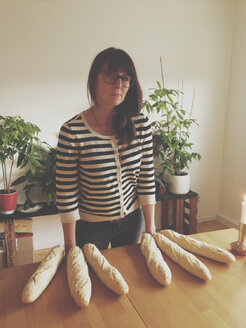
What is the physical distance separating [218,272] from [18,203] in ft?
6.21

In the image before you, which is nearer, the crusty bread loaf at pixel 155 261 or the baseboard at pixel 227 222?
the crusty bread loaf at pixel 155 261

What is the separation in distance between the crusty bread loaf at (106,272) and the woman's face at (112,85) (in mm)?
585

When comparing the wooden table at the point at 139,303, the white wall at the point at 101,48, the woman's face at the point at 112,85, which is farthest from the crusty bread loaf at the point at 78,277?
the white wall at the point at 101,48

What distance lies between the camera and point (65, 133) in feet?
3.68

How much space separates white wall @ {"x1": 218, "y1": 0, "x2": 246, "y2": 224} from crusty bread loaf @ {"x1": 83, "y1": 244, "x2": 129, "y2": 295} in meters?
2.25

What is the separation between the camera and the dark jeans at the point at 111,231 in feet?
4.21

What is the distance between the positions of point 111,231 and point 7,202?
3.80 ft

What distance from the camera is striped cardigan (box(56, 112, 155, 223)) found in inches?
44.6

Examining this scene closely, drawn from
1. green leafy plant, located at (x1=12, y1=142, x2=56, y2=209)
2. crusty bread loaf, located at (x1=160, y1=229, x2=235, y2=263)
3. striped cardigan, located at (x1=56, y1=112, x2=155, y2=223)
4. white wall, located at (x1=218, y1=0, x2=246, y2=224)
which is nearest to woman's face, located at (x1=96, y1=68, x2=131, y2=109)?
striped cardigan, located at (x1=56, y1=112, x2=155, y2=223)

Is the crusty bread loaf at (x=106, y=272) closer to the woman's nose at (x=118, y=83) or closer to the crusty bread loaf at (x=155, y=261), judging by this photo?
the crusty bread loaf at (x=155, y=261)

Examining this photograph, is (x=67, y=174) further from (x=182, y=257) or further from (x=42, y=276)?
(x=182, y=257)

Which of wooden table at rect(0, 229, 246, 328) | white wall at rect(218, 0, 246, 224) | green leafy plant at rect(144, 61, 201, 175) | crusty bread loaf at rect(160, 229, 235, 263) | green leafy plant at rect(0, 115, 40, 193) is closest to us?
wooden table at rect(0, 229, 246, 328)

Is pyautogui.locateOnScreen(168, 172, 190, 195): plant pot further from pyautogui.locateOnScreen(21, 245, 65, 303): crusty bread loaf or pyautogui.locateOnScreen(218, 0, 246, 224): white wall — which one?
pyautogui.locateOnScreen(21, 245, 65, 303): crusty bread loaf

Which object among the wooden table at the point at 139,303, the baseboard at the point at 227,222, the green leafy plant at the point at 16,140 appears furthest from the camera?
the baseboard at the point at 227,222
